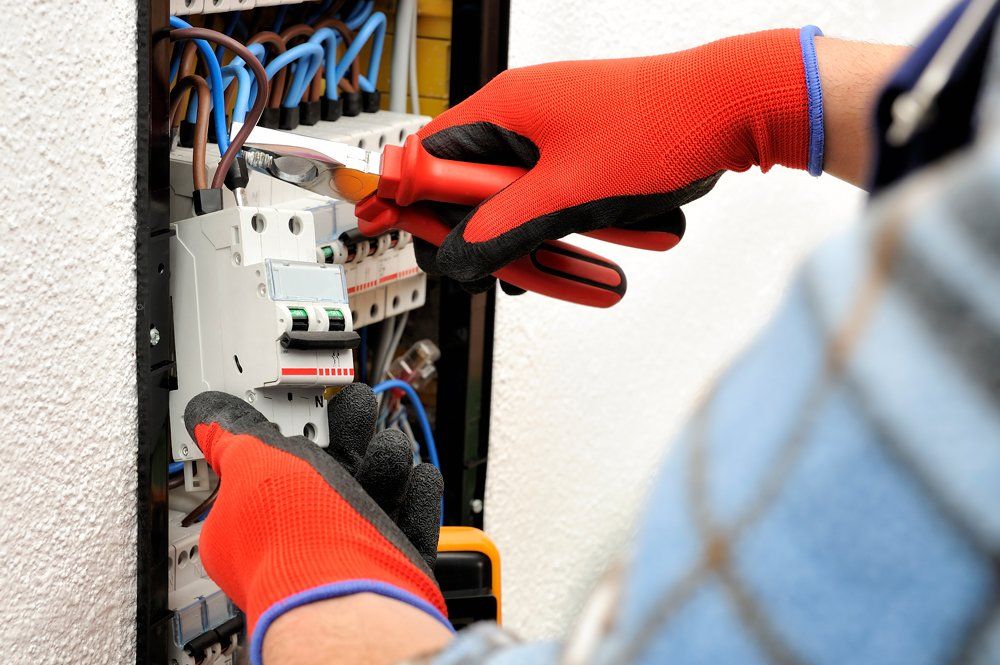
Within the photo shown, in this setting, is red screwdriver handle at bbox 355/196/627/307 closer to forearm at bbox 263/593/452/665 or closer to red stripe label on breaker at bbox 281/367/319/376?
red stripe label on breaker at bbox 281/367/319/376

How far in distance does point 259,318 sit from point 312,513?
0.26 m

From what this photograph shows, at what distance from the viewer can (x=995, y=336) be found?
0.20 meters

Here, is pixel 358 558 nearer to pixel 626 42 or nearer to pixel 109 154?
pixel 109 154

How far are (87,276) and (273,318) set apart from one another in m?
0.14

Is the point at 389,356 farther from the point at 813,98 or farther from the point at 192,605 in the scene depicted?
the point at 813,98

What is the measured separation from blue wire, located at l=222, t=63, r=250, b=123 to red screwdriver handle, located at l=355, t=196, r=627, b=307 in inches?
5.9

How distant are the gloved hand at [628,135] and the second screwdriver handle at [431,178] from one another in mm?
Answer: 24

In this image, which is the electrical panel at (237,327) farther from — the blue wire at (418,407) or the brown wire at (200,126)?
the blue wire at (418,407)

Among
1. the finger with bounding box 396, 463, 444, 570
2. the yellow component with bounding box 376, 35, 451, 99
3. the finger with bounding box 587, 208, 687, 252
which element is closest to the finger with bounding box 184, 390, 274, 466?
the finger with bounding box 396, 463, 444, 570

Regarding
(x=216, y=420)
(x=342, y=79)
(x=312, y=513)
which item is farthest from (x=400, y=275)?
(x=312, y=513)

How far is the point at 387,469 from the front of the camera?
65 centimetres

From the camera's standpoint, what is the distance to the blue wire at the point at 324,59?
994mm

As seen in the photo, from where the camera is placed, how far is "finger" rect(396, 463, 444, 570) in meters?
0.67

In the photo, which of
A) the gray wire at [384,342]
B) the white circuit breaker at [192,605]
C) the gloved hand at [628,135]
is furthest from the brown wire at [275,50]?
the white circuit breaker at [192,605]
